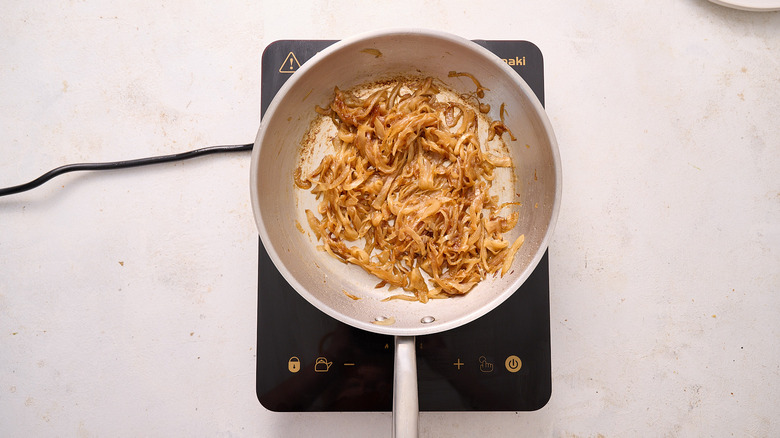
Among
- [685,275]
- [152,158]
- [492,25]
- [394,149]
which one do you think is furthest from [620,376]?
[152,158]

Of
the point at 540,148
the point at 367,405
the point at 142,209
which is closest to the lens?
the point at 540,148

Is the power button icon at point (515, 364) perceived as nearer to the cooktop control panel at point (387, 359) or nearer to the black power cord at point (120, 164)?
the cooktop control panel at point (387, 359)

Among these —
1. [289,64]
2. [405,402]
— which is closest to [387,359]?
[405,402]

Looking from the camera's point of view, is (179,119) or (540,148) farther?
(179,119)

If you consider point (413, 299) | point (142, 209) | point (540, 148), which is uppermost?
point (540, 148)

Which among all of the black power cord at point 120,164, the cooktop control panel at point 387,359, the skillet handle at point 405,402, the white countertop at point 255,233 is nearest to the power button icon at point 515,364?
the cooktop control panel at point 387,359

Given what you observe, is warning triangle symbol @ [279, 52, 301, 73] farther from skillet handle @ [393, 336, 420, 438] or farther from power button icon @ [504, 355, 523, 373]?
power button icon @ [504, 355, 523, 373]

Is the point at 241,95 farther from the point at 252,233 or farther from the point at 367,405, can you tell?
the point at 367,405
